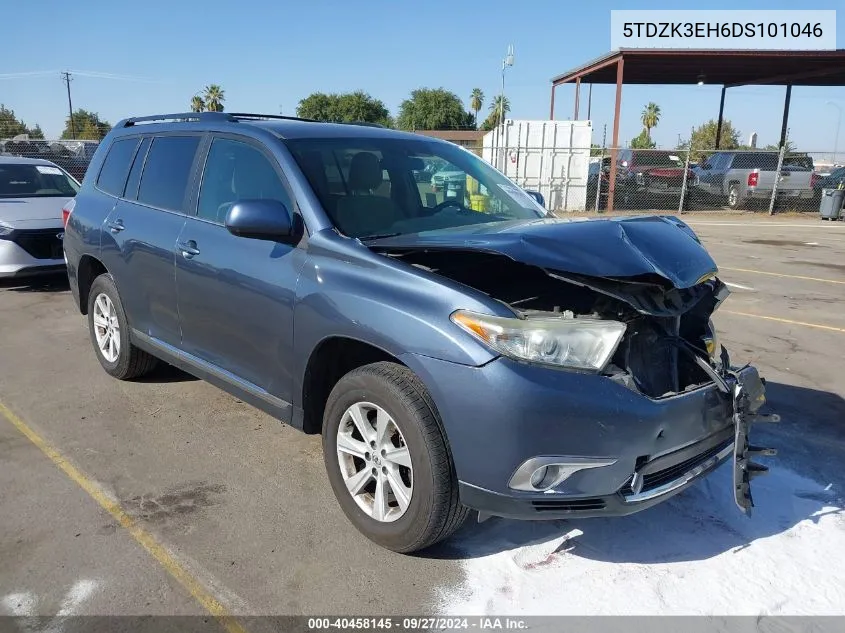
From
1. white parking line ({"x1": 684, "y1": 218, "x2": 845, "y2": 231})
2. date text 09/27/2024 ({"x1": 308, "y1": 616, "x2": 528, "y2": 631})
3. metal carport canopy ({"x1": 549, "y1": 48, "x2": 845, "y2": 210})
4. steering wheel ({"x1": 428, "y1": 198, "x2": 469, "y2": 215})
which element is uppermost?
metal carport canopy ({"x1": 549, "y1": 48, "x2": 845, "y2": 210})

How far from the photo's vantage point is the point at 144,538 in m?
3.17

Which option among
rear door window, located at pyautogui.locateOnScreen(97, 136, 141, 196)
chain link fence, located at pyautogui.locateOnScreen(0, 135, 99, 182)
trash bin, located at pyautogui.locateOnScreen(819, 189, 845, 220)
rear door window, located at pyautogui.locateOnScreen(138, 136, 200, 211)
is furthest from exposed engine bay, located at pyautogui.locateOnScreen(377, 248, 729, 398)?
chain link fence, located at pyautogui.locateOnScreen(0, 135, 99, 182)

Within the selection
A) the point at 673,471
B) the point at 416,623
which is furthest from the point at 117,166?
the point at 673,471

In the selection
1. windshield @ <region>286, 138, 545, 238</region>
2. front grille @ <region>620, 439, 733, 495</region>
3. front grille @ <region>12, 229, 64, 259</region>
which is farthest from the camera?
front grille @ <region>12, 229, 64, 259</region>

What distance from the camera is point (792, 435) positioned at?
4.35 m

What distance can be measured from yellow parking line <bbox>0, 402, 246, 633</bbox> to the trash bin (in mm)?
21089

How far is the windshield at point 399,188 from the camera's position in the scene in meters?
3.57

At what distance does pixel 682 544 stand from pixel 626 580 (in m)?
0.44

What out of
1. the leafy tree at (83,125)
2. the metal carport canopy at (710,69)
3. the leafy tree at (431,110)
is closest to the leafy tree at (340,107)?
the leafy tree at (431,110)

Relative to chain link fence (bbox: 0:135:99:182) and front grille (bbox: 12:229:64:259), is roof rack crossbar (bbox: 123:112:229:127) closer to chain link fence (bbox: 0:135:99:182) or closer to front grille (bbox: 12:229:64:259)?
front grille (bbox: 12:229:64:259)

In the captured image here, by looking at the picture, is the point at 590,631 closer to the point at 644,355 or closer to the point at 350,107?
the point at 644,355

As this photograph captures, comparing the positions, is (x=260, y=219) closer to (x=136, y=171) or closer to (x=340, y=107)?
(x=136, y=171)

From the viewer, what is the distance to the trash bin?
19.3m

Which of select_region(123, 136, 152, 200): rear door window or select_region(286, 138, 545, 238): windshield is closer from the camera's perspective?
select_region(286, 138, 545, 238): windshield
